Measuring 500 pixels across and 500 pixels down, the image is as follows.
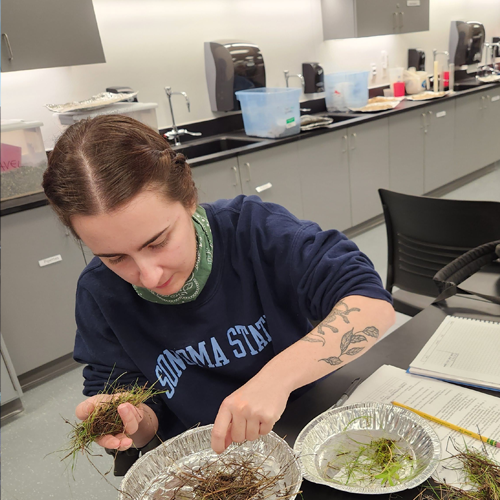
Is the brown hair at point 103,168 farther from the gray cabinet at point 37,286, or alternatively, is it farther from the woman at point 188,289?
the gray cabinet at point 37,286

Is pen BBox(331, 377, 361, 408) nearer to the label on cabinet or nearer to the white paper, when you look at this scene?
the white paper

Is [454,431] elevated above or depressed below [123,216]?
below

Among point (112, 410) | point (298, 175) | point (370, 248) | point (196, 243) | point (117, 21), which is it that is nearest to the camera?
point (112, 410)

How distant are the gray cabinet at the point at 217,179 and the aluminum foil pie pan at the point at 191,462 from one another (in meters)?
2.07

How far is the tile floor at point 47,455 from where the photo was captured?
1.86 m

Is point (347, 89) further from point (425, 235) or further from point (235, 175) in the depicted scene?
point (425, 235)

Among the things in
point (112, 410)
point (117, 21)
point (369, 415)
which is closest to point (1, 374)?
point (112, 410)

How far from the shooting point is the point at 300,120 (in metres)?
3.47

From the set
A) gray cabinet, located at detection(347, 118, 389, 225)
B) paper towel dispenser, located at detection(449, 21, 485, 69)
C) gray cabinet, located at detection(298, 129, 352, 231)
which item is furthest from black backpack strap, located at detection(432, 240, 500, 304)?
paper towel dispenser, located at detection(449, 21, 485, 69)

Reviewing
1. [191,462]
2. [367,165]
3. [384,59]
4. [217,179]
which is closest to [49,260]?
[217,179]

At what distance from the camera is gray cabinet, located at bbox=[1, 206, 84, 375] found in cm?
237

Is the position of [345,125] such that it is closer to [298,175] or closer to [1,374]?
[298,175]

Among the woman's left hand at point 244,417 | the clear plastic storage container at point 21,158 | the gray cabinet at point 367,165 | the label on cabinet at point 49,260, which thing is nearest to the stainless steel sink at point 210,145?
the gray cabinet at point 367,165

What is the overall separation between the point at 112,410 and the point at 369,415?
0.46 m
